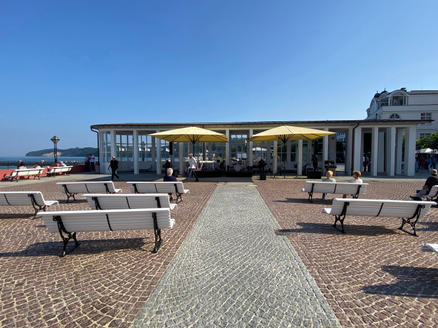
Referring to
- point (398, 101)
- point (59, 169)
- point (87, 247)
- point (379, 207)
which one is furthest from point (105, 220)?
point (398, 101)

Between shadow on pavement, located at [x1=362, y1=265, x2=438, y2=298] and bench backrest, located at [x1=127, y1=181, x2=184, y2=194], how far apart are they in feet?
17.0

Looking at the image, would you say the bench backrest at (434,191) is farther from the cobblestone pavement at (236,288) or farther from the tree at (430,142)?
the tree at (430,142)

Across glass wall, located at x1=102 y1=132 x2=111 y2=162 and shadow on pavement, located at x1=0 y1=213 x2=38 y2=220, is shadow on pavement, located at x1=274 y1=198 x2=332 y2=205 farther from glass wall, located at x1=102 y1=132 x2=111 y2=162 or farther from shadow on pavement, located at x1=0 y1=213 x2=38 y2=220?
glass wall, located at x1=102 y1=132 x2=111 y2=162

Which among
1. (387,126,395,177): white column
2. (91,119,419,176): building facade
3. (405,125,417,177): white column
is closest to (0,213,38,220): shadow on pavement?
(91,119,419,176): building facade

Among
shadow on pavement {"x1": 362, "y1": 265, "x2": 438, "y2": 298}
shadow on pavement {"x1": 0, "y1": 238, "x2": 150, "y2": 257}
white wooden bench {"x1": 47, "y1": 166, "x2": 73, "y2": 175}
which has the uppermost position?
white wooden bench {"x1": 47, "y1": 166, "x2": 73, "y2": 175}

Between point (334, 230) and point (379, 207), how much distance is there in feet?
3.11

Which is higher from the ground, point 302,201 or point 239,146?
point 239,146

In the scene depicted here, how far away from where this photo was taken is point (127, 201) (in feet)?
15.1

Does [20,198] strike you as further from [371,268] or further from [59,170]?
[59,170]

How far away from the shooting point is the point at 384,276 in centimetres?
268

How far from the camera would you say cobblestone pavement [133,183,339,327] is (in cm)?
197

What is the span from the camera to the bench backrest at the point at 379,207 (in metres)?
4.05

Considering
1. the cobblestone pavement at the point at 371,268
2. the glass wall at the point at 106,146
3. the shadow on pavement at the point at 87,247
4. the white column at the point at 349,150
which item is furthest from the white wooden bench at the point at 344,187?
the glass wall at the point at 106,146

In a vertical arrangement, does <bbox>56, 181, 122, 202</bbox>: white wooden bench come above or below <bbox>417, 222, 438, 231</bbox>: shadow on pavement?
above
